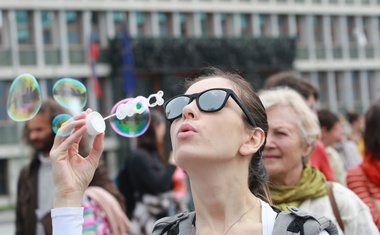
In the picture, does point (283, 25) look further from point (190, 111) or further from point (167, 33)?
point (190, 111)

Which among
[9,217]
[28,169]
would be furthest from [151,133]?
[9,217]

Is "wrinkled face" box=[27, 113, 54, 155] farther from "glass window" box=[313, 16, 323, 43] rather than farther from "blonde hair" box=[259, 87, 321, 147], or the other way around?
"glass window" box=[313, 16, 323, 43]

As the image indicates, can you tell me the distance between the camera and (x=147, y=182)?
24.8ft

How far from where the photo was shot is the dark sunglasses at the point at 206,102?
8.95ft

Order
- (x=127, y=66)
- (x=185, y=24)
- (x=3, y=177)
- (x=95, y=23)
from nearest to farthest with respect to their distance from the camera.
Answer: (x=3, y=177), (x=127, y=66), (x=95, y=23), (x=185, y=24)

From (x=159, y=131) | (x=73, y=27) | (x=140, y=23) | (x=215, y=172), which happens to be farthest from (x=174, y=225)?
(x=140, y=23)

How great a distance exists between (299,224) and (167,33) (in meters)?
44.1

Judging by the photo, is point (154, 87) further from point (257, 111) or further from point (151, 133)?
point (257, 111)

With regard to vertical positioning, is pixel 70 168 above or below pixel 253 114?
below

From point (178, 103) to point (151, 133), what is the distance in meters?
4.90

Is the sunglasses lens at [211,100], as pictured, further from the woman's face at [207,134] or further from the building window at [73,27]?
the building window at [73,27]

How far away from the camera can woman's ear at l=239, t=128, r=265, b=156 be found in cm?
283

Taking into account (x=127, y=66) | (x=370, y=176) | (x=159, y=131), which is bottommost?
(x=370, y=176)

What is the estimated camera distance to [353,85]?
54.2 m
